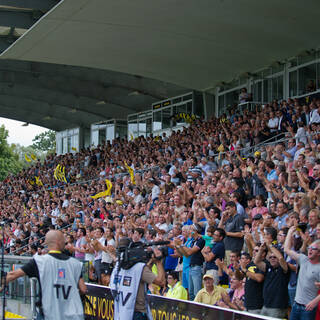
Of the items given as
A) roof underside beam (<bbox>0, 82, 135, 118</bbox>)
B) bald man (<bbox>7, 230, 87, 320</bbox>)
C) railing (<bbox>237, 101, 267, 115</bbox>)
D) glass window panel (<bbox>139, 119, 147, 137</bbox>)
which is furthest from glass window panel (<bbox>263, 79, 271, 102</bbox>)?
bald man (<bbox>7, 230, 87, 320</bbox>)

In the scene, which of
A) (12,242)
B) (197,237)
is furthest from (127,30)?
(197,237)

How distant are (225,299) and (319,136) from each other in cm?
560

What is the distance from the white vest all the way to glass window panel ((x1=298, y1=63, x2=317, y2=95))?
50.9 feet

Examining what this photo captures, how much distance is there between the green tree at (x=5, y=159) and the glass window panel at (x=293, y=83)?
139 feet

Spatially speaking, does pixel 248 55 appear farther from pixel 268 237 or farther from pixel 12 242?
pixel 268 237

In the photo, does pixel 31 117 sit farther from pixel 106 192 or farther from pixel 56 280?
pixel 56 280

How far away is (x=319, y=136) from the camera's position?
42.3 ft

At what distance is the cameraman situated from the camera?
263 inches

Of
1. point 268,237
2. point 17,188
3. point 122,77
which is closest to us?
point 268,237

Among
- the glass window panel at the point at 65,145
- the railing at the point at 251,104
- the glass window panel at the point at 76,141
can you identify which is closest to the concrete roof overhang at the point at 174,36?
the railing at the point at 251,104

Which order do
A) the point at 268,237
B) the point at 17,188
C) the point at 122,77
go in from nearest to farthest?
the point at 268,237 → the point at 122,77 → the point at 17,188

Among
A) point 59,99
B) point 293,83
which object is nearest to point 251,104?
point 293,83

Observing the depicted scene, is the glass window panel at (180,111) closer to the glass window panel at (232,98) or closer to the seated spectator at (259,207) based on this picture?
the glass window panel at (232,98)

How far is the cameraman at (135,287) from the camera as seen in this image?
668 centimetres
